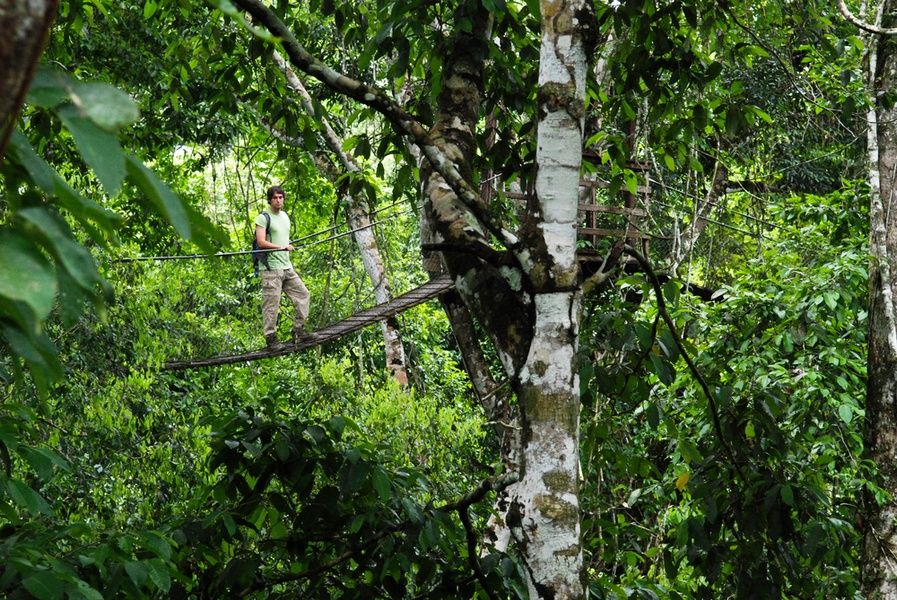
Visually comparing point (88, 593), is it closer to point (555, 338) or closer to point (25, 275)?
point (555, 338)

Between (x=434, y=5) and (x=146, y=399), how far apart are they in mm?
3321

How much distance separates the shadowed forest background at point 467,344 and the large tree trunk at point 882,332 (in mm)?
12

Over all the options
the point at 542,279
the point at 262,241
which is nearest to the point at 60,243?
the point at 542,279

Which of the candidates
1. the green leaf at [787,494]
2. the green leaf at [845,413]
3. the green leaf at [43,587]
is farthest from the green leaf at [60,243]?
the green leaf at [845,413]

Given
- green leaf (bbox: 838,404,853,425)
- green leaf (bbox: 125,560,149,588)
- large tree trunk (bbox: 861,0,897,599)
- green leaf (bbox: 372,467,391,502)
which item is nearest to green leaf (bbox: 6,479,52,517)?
green leaf (bbox: 125,560,149,588)

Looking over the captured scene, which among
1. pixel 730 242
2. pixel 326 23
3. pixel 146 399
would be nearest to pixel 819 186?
pixel 730 242

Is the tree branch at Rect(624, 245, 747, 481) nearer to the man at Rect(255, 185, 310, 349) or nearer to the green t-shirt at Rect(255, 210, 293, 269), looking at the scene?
the man at Rect(255, 185, 310, 349)

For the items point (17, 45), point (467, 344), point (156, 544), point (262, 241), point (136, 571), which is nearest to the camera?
point (17, 45)

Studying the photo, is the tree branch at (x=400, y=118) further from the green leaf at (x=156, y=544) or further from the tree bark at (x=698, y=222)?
the tree bark at (x=698, y=222)

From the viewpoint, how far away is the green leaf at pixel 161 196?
0.67m

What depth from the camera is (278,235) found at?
7137 millimetres

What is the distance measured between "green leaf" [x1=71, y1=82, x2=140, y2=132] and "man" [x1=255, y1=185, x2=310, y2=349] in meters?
6.19

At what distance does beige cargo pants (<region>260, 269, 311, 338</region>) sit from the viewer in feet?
24.0

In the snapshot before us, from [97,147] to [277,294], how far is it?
680 centimetres
